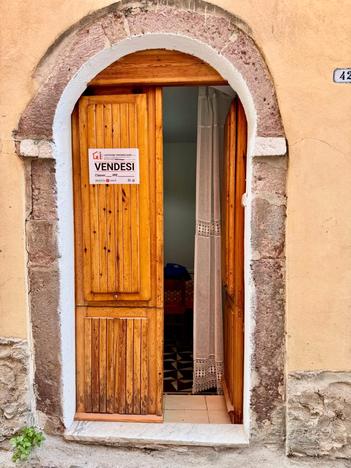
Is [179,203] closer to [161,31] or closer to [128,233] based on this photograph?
[128,233]

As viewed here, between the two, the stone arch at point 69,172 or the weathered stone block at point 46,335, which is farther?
the weathered stone block at point 46,335

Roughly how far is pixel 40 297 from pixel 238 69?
180 centimetres

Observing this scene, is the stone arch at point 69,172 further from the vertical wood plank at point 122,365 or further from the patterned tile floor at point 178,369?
the patterned tile floor at point 178,369

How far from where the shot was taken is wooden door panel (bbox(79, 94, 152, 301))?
2459 millimetres

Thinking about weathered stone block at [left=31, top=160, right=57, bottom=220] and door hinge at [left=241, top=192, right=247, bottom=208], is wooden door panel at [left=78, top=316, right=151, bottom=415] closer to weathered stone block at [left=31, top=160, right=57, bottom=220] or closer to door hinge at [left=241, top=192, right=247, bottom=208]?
weathered stone block at [left=31, top=160, right=57, bottom=220]

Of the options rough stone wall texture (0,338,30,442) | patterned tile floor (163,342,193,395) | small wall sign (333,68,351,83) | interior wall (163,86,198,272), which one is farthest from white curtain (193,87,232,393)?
interior wall (163,86,198,272)

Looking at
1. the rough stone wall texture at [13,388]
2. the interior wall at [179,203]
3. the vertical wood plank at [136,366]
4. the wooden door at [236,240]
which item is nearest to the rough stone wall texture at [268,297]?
the wooden door at [236,240]

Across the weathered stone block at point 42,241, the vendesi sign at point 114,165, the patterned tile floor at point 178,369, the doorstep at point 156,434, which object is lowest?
the patterned tile floor at point 178,369

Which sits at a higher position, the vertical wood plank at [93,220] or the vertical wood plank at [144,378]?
the vertical wood plank at [93,220]

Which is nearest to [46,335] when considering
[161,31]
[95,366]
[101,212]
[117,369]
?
[95,366]

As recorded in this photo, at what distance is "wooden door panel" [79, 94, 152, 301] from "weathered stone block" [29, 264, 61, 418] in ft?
0.84

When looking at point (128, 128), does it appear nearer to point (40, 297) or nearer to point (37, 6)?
point (37, 6)

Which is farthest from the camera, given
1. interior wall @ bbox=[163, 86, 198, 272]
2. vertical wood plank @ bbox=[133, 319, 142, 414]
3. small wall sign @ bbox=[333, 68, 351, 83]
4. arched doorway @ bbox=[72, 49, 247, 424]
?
interior wall @ bbox=[163, 86, 198, 272]

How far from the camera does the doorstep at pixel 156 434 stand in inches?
92.7
